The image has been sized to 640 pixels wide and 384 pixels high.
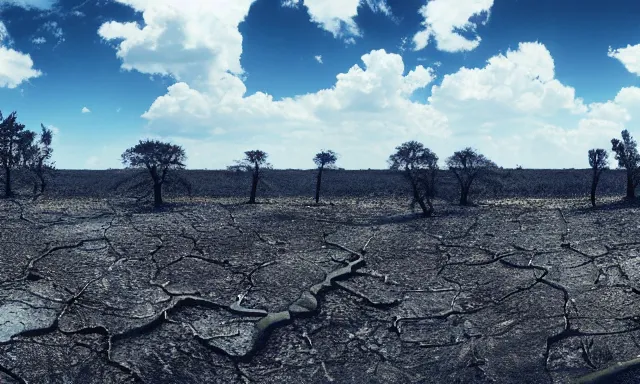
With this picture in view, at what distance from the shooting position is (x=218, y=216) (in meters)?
21.9

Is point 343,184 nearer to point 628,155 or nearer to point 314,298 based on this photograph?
point 628,155

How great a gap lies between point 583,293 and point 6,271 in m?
15.6

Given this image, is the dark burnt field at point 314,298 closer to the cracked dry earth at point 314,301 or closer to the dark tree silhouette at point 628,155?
the cracked dry earth at point 314,301

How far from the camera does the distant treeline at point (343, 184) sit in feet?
114

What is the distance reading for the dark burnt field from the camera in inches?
444

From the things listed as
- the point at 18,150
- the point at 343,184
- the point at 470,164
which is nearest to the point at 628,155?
the point at 470,164

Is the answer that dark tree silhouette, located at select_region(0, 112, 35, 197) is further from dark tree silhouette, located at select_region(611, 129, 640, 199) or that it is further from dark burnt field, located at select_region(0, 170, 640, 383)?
dark tree silhouette, located at select_region(611, 129, 640, 199)

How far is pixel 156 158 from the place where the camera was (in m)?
26.0

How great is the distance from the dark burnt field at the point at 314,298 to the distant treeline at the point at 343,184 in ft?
38.4

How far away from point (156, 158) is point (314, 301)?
1523cm

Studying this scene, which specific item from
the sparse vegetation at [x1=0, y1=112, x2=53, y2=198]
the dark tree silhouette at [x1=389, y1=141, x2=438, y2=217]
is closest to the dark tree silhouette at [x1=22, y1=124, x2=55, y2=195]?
the sparse vegetation at [x1=0, y1=112, x2=53, y2=198]

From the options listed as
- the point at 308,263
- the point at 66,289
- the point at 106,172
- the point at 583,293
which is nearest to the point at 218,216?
the point at 308,263

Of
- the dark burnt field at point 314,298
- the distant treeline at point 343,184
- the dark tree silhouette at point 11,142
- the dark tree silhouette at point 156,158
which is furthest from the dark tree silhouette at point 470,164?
the dark tree silhouette at point 11,142

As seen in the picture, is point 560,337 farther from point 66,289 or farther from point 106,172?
point 106,172
